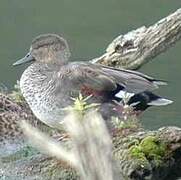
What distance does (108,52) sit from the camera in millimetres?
6918

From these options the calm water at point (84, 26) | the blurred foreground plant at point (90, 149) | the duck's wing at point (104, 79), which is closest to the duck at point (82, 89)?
the duck's wing at point (104, 79)

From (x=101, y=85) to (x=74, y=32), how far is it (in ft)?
29.7

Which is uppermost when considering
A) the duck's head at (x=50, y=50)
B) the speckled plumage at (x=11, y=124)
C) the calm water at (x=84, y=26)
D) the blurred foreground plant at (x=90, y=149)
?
the blurred foreground plant at (x=90, y=149)

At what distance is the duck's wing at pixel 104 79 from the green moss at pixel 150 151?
984mm

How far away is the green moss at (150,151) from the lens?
14.2ft

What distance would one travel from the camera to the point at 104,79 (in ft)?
17.7

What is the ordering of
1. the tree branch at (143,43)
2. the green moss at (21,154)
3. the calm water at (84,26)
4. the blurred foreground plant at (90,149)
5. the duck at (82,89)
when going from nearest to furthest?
the blurred foreground plant at (90,149) < the green moss at (21,154) < the duck at (82,89) < the tree branch at (143,43) < the calm water at (84,26)

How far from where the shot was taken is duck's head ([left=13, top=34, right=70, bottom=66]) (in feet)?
19.1

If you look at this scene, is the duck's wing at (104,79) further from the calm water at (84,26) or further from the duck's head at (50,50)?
the calm water at (84,26)

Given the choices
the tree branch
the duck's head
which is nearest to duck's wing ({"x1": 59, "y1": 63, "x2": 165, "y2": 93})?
the duck's head

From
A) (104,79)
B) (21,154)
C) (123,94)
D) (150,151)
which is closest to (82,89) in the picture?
(104,79)

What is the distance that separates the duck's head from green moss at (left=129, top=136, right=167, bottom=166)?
154 cm

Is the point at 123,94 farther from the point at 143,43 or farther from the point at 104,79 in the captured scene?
the point at 143,43

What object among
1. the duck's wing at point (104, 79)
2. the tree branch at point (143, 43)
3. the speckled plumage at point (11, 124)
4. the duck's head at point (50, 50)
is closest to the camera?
the duck's wing at point (104, 79)
